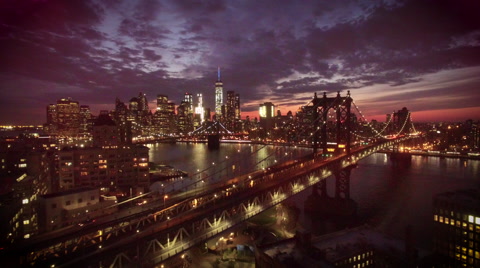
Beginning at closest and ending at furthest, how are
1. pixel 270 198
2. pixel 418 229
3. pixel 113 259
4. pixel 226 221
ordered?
pixel 113 259
pixel 226 221
pixel 270 198
pixel 418 229

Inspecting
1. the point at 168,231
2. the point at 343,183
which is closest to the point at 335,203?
the point at 343,183

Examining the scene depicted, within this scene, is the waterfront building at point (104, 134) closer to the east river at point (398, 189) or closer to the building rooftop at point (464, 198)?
the east river at point (398, 189)

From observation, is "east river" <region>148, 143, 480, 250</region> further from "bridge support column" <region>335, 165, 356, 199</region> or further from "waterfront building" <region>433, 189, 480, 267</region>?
"waterfront building" <region>433, 189, 480, 267</region>

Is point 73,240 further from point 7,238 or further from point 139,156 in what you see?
point 139,156

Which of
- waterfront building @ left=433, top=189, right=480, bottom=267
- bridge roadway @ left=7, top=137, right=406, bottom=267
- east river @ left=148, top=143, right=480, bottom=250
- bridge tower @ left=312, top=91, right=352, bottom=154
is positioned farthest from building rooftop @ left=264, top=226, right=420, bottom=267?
bridge tower @ left=312, top=91, right=352, bottom=154

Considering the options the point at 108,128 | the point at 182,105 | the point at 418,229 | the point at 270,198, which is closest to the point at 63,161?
the point at 108,128

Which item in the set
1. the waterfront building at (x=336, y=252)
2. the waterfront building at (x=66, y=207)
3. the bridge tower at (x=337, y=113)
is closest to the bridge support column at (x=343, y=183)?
the bridge tower at (x=337, y=113)

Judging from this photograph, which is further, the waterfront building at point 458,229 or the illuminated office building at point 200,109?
the illuminated office building at point 200,109

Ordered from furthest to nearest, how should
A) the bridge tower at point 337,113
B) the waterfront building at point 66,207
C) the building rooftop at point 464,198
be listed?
the bridge tower at point 337,113 → the waterfront building at point 66,207 → the building rooftop at point 464,198

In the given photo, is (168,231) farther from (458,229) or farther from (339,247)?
(458,229)
